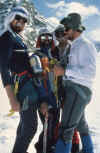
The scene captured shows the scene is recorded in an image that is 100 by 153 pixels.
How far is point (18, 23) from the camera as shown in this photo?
294 cm

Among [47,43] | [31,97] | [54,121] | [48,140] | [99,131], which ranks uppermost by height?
[47,43]

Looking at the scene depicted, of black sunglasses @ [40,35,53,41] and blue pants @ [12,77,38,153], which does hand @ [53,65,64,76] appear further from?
black sunglasses @ [40,35,53,41]

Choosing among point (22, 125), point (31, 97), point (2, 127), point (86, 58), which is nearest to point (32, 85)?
point (31, 97)

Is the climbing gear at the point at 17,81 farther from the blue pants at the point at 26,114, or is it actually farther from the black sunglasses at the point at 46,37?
the black sunglasses at the point at 46,37

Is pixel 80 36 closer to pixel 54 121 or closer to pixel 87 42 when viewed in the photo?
pixel 87 42

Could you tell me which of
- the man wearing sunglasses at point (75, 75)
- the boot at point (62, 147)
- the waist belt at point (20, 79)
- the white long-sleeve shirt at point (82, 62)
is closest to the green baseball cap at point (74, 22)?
the man wearing sunglasses at point (75, 75)

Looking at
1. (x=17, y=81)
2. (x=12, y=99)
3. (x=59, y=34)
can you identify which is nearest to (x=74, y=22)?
(x=59, y=34)

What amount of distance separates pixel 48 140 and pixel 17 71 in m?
1.26

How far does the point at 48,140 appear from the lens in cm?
352

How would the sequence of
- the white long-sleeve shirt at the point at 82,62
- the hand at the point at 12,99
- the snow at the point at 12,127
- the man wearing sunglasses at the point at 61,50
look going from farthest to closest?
the snow at the point at 12,127 < the man wearing sunglasses at the point at 61,50 < the hand at the point at 12,99 < the white long-sleeve shirt at the point at 82,62

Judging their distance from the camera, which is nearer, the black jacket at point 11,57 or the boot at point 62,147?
the black jacket at point 11,57

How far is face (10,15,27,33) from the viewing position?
9.54 ft

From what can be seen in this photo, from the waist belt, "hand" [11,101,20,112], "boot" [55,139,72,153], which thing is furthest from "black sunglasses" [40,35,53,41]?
"boot" [55,139,72,153]

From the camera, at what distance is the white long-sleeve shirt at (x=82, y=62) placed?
2.75m
